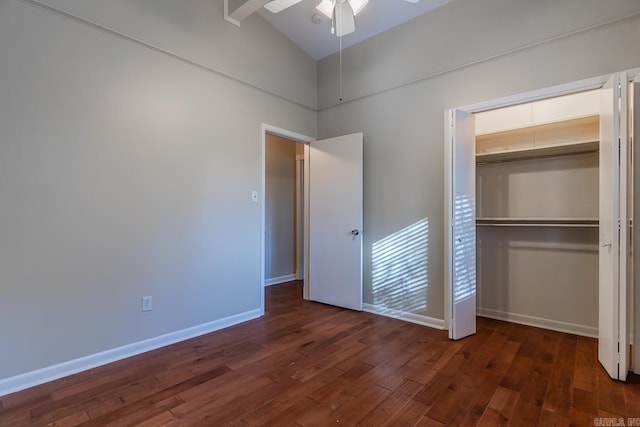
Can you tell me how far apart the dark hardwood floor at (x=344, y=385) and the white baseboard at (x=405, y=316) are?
247 millimetres

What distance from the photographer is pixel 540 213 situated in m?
3.22

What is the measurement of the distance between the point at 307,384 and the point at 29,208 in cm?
225

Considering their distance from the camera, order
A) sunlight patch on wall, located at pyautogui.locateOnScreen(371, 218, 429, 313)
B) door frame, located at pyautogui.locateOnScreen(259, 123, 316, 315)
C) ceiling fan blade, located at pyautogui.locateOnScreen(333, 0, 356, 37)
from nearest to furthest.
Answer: ceiling fan blade, located at pyautogui.locateOnScreen(333, 0, 356, 37) → sunlight patch on wall, located at pyautogui.locateOnScreen(371, 218, 429, 313) → door frame, located at pyautogui.locateOnScreen(259, 123, 316, 315)

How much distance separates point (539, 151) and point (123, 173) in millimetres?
3839

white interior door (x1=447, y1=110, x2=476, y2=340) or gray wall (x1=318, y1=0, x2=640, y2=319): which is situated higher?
gray wall (x1=318, y1=0, x2=640, y2=319)

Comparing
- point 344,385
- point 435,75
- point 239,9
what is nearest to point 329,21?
point 239,9

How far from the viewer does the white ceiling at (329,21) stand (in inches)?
128

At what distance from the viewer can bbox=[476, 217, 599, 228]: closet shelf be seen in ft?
9.51

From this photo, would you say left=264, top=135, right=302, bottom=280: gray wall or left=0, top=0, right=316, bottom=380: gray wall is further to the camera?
left=264, top=135, right=302, bottom=280: gray wall

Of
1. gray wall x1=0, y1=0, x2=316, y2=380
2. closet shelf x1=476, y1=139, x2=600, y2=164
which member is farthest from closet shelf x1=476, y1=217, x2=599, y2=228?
gray wall x1=0, y1=0, x2=316, y2=380

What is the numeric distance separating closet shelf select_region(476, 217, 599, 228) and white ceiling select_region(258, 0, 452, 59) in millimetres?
2360

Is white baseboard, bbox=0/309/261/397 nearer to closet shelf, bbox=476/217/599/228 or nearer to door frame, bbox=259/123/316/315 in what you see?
door frame, bbox=259/123/316/315

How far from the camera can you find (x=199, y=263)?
302cm

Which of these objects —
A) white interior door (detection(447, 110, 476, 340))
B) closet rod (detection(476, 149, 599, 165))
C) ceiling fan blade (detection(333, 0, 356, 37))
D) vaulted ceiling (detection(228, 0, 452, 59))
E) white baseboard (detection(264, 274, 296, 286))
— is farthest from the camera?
white baseboard (detection(264, 274, 296, 286))
